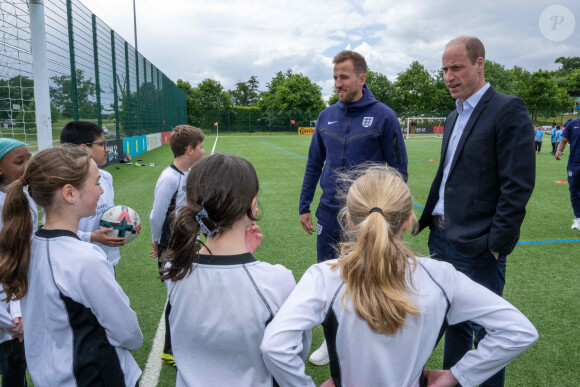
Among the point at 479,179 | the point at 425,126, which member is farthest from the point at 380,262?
the point at 425,126

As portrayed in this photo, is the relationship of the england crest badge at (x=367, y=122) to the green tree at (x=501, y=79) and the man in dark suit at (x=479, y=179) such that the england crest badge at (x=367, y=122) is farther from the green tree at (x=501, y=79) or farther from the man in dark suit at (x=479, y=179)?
the green tree at (x=501, y=79)

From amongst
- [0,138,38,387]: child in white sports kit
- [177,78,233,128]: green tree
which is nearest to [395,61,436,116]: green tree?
[177,78,233,128]: green tree

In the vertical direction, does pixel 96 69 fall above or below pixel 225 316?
above

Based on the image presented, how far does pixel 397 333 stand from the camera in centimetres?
138

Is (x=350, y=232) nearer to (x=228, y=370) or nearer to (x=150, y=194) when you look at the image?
(x=228, y=370)

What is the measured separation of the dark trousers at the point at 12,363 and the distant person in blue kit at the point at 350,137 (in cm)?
193

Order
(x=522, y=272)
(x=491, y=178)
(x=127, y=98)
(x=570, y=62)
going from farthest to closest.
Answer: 1. (x=570, y=62)
2. (x=127, y=98)
3. (x=522, y=272)
4. (x=491, y=178)

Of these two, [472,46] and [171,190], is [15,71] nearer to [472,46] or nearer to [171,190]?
[171,190]

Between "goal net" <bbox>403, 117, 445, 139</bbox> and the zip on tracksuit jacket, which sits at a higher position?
"goal net" <bbox>403, 117, 445, 139</bbox>

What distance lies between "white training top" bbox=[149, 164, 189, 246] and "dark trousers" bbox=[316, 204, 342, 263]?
1156 millimetres

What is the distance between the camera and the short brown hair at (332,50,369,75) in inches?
129

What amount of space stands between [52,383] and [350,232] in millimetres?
1380

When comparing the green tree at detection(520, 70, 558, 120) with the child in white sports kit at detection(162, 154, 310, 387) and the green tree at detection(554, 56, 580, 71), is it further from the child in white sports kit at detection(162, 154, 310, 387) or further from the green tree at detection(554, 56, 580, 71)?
the child in white sports kit at detection(162, 154, 310, 387)

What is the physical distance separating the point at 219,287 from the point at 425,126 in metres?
52.8
